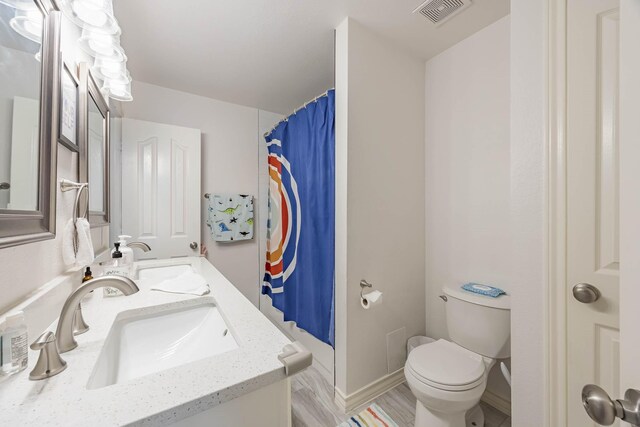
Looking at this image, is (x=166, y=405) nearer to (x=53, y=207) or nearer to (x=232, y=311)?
(x=232, y=311)

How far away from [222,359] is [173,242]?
1.81m

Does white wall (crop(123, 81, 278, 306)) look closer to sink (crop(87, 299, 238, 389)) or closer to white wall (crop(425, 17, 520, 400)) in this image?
sink (crop(87, 299, 238, 389))

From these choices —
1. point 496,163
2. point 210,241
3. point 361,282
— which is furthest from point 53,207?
point 496,163

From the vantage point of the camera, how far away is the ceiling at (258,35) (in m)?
1.34

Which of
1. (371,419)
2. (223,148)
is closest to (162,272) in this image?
(223,148)

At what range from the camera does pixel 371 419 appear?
1.38m

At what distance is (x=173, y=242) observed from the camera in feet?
6.86

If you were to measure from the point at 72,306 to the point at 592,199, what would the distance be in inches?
62.6

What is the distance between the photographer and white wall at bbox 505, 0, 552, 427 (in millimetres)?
898

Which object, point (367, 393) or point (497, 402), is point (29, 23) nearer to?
point (367, 393)

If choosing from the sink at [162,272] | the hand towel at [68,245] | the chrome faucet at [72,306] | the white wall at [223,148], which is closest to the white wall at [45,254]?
the hand towel at [68,245]

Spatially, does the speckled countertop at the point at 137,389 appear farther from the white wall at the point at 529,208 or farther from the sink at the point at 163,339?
the white wall at the point at 529,208

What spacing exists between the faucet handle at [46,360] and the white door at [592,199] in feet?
4.92

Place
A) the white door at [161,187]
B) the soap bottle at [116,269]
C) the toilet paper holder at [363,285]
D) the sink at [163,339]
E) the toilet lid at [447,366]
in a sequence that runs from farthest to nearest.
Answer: the white door at [161,187] < the toilet paper holder at [363,285] < the toilet lid at [447,366] < the soap bottle at [116,269] < the sink at [163,339]
